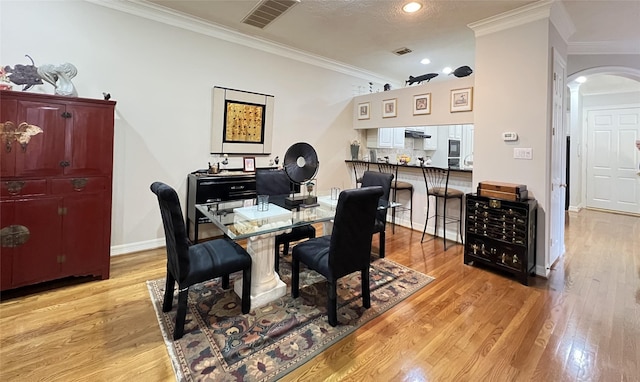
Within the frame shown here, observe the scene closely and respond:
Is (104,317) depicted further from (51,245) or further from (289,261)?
(289,261)

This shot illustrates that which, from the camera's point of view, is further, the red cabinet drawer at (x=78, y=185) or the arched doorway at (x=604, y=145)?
the arched doorway at (x=604, y=145)

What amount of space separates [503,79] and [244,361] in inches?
141

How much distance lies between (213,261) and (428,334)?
1.59m

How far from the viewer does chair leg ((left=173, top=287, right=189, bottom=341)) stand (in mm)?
1865

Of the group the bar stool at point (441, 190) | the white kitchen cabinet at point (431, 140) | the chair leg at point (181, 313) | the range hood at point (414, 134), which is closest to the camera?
the chair leg at point (181, 313)

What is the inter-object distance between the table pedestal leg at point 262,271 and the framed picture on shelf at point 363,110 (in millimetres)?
3742

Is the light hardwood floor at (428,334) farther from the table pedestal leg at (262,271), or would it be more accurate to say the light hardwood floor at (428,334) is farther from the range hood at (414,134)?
the range hood at (414,134)

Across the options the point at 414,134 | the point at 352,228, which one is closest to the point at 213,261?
the point at 352,228

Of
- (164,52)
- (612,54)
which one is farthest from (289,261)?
(612,54)

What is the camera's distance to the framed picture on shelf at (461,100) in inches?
147

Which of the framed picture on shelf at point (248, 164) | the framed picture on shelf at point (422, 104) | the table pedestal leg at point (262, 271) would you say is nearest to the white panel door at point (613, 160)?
the framed picture on shelf at point (422, 104)

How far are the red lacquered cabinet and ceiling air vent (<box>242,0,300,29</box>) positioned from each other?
1.87 meters

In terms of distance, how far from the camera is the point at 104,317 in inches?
83.7

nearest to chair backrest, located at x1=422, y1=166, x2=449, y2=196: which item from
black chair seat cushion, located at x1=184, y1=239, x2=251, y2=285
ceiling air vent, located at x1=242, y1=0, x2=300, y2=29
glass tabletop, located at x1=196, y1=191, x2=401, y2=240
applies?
glass tabletop, located at x1=196, y1=191, x2=401, y2=240
